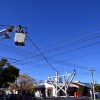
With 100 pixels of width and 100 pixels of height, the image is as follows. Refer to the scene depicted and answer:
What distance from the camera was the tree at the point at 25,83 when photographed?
81.2 metres

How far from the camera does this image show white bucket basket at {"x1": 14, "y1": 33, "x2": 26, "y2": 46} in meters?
15.9

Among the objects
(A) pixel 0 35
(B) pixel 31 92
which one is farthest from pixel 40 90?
(A) pixel 0 35

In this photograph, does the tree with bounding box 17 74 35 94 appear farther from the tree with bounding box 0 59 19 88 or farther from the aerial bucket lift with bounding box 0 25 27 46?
the aerial bucket lift with bounding box 0 25 27 46

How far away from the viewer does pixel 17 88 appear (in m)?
80.6

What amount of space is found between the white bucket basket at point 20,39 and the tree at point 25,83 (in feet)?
212

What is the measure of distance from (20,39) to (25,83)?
68089 millimetres

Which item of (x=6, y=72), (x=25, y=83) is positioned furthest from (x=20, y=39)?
(x=25, y=83)

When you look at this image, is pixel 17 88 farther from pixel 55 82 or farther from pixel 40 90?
pixel 55 82

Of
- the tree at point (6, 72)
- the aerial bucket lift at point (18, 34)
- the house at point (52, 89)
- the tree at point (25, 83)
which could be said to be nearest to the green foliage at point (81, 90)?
the house at point (52, 89)

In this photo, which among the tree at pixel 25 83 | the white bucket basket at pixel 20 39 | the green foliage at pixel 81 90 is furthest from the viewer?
the tree at pixel 25 83

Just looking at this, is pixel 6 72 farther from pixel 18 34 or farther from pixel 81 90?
pixel 18 34

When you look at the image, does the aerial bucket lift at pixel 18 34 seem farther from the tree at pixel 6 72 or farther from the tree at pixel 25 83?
Answer: the tree at pixel 25 83

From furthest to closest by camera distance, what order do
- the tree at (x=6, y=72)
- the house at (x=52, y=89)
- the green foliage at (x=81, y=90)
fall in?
1. the house at (x=52, y=89)
2. the green foliage at (x=81, y=90)
3. the tree at (x=6, y=72)

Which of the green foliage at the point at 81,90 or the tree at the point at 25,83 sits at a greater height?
the tree at the point at 25,83
